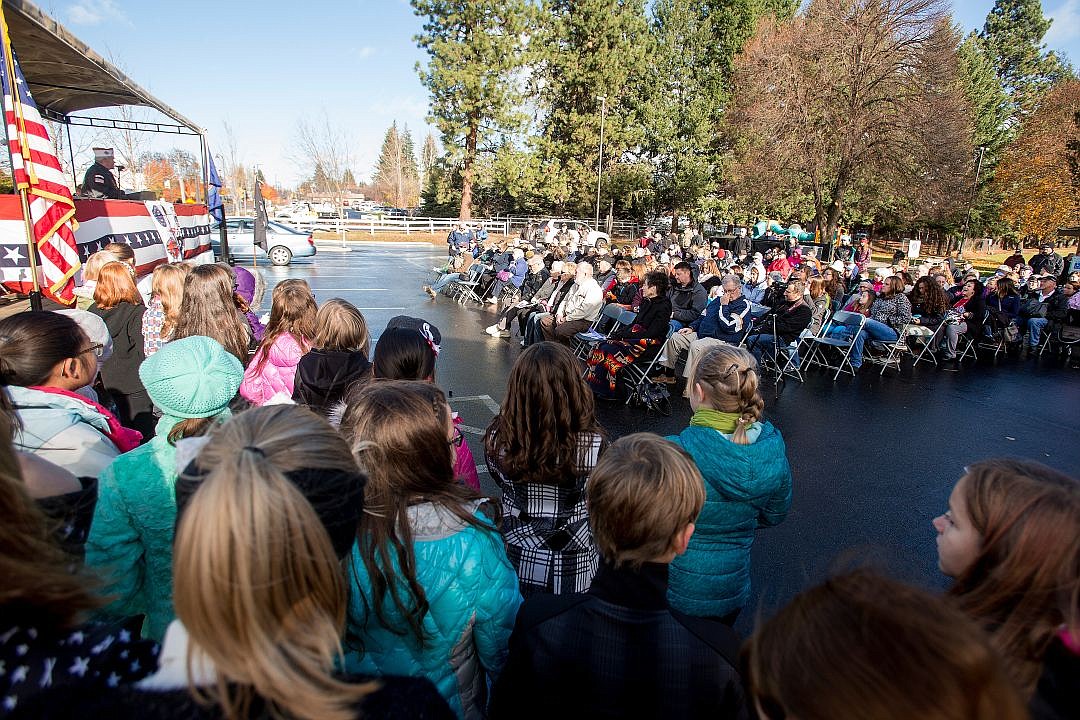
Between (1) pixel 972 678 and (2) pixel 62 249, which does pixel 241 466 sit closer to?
(1) pixel 972 678

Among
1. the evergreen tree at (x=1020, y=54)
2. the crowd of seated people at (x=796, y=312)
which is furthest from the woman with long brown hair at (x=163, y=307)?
the evergreen tree at (x=1020, y=54)

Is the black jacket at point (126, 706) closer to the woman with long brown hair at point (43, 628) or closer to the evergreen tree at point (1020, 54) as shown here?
the woman with long brown hair at point (43, 628)

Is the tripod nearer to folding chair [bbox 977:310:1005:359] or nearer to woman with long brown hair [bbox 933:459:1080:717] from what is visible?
folding chair [bbox 977:310:1005:359]

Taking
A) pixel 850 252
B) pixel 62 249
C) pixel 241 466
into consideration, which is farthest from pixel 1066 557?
pixel 850 252

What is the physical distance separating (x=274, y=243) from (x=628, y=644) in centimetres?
2259

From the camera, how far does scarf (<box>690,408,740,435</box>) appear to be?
2688mm

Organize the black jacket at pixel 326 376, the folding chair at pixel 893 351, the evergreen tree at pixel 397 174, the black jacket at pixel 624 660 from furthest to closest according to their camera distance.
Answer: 1. the evergreen tree at pixel 397 174
2. the folding chair at pixel 893 351
3. the black jacket at pixel 326 376
4. the black jacket at pixel 624 660

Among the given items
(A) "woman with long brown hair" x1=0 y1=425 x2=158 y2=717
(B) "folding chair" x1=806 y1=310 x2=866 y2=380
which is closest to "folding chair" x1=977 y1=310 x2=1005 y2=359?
(B) "folding chair" x1=806 y1=310 x2=866 y2=380

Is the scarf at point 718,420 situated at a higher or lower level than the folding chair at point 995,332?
higher

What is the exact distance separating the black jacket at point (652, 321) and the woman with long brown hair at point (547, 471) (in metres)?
5.08

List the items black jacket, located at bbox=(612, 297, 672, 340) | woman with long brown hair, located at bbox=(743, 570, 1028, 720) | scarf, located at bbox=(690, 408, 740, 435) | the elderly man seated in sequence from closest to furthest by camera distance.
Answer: woman with long brown hair, located at bbox=(743, 570, 1028, 720)
scarf, located at bbox=(690, 408, 740, 435)
black jacket, located at bbox=(612, 297, 672, 340)
the elderly man seated

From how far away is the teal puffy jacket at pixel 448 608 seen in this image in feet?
5.61

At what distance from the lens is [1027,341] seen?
12.2 meters

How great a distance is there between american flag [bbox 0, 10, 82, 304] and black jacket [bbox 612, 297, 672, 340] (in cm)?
596
